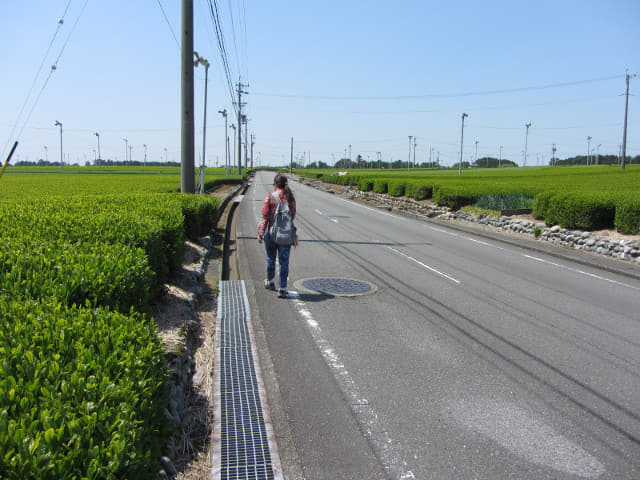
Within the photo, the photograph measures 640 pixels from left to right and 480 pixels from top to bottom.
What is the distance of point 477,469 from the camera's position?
131 inches

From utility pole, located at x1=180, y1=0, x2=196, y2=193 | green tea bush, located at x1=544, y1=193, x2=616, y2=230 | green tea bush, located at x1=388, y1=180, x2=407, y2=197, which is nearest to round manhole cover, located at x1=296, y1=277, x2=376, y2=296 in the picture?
utility pole, located at x1=180, y1=0, x2=196, y2=193

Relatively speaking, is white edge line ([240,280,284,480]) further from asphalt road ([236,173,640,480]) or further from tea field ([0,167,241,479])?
tea field ([0,167,241,479])

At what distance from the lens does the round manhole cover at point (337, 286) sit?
818 cm

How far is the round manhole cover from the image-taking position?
8180mm

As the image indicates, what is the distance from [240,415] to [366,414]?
1.07 metres

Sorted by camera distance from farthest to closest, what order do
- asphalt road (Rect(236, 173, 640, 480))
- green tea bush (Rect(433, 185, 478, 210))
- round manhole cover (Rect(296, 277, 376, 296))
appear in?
1. green tea bush (Rect(433, 185, 478, 210))
2. round manhole cover (Rect(296, 277, 376, 296))
3. asphalt road (Rect(236, 173, 640, 480))

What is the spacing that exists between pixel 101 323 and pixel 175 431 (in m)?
0.89

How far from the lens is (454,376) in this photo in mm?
4852

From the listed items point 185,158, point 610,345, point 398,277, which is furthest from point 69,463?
point 185,158

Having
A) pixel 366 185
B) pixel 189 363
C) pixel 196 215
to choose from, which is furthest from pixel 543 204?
pixel 366 185

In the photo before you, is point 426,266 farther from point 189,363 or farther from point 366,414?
point 189,363

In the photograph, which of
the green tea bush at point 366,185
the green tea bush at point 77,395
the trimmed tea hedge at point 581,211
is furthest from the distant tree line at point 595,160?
the green tea bush at point 77,395

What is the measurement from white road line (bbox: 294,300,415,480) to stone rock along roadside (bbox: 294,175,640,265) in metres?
10.5

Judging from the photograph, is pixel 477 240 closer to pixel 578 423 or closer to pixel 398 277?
pixel 398 277
